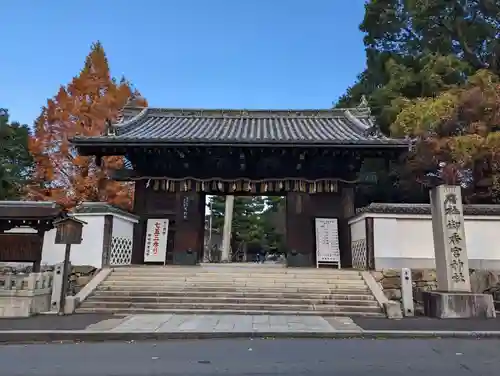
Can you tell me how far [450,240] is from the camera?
10062mm

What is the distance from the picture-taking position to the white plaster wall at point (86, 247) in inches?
488

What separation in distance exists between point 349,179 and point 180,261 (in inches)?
268

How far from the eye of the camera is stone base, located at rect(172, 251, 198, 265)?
1455 cm

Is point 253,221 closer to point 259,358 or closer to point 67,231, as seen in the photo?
point 67,231

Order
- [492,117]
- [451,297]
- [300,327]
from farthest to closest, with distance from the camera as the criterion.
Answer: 1. [492,117]
2. [451,297]
3. [300,327]

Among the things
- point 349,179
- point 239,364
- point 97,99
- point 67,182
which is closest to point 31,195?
point 67,182

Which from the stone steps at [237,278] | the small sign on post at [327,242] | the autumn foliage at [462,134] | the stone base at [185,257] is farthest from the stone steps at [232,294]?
the autumn foliage at [462,134]

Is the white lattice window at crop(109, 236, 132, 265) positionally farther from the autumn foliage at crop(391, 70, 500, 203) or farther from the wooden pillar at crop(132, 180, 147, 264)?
the autumn foliage at crop(391, 70, 500, 203)

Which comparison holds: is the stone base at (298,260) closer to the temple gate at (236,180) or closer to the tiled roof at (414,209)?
the temple gate at (236,180)

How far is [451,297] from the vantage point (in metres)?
9.45

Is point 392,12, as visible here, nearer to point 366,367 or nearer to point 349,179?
point 349,179

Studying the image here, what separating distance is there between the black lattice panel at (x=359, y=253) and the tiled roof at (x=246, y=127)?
3301 millimetres

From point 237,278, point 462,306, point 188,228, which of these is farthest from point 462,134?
point 188,228

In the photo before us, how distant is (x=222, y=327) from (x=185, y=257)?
6.88 meters
